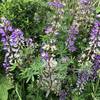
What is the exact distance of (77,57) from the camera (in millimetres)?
3045

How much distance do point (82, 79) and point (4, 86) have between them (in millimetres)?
814

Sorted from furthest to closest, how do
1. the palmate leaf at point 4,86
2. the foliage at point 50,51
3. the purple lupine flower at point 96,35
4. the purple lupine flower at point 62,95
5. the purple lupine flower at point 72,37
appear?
the palmate leaf at point 4,86 → the purple lupine flower at point 62,95 → the purple lupine flower at point 72,37 → the foliage at point 50,51 → the purple lupine flower at point 96,35

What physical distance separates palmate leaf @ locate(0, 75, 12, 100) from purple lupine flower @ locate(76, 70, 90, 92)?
684mm

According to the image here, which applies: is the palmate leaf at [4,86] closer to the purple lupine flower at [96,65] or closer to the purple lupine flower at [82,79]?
the purple lupine flower at [82,79]

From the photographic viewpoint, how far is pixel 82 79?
9.43ft

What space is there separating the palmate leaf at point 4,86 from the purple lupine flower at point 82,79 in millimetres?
684

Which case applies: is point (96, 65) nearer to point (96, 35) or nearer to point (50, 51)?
point (96, 35)

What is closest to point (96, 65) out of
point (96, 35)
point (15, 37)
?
point (96, 35)

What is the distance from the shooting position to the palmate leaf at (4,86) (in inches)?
123

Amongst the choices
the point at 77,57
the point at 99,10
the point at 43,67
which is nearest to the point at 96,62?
the point at 77,57

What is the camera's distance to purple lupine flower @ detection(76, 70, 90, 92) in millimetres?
2831

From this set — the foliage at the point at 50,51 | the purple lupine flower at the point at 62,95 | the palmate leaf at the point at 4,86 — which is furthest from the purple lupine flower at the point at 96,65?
the palmate leaf at the point at 4,86

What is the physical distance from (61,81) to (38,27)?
65 cm

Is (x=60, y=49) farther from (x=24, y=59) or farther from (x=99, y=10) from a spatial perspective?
(x=99, y=10)
